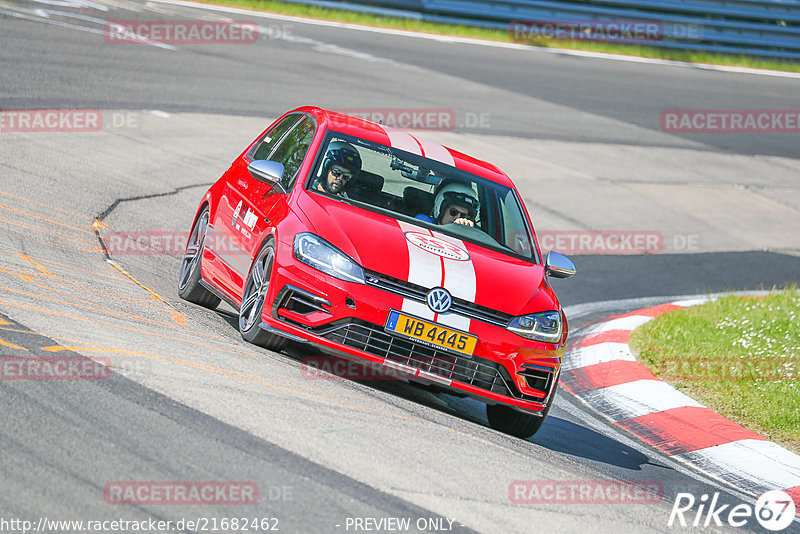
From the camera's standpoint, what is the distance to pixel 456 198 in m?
7.08

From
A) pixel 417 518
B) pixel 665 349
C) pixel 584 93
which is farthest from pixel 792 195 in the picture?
pixel 417 518

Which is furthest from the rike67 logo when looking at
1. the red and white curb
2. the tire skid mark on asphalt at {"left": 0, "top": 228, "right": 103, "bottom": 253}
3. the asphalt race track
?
the tire skid mark on asphalt at {"left": 0, "top": 228, "right": 103, "bottom": 253}

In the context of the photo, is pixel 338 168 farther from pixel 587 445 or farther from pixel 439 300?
pixel 587 445

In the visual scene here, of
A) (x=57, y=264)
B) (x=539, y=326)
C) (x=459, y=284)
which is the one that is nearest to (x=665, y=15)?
(x=539, y=326)

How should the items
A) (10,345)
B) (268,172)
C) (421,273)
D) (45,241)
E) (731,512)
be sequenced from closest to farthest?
(10,345)
(731,512)
(421,273)
(268,172)
(45,241)

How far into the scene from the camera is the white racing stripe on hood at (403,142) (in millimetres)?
7305

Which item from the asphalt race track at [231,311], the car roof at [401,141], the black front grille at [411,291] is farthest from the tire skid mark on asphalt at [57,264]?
the black front grille at [411,291]

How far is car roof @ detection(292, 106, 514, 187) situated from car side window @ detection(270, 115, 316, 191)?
10 cm

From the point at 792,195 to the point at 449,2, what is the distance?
33.9 feet

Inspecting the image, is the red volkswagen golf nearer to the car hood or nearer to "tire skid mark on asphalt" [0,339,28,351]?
the car hood

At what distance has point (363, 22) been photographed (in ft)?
79.4

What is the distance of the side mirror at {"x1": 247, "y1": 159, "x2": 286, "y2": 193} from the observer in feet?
22.0

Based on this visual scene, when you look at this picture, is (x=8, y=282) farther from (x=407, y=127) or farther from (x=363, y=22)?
(x=363, y=22)

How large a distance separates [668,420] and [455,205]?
7.07ft
